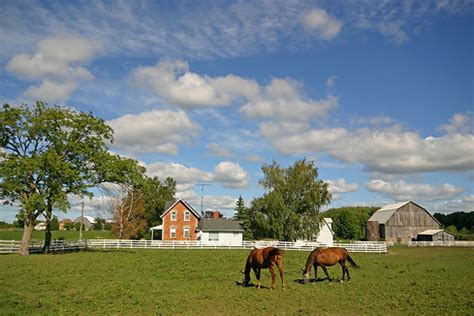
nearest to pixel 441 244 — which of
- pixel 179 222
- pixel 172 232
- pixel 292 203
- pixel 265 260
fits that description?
pixel 292 203

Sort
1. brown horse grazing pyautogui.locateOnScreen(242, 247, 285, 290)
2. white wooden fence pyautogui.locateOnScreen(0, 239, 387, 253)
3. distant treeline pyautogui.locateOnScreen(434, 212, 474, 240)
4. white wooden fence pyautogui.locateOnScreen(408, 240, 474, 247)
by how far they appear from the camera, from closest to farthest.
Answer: brown horse grazing pyautogui.locateOnScreen(242, 247, 285, 290) < white wooden fence pyautogui.locateOnScreen(0, 239, 387, 253) < white wooden fence pyautogui.locateOnScreen(408, 240, 474, 247) < distant treeline pyautogui.locateOnScreen(434, 212, 474, 240)

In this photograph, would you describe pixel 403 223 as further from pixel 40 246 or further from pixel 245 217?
pixel 40 246

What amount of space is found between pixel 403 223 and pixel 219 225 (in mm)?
33602

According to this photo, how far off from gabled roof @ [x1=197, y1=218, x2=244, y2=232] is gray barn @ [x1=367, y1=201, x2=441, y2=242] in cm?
2515

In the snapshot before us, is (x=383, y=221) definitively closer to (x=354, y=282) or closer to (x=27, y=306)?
(x=354, y=282)

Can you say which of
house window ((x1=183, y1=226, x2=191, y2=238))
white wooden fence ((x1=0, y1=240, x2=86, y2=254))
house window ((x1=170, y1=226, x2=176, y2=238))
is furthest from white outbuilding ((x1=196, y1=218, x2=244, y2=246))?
white wooden fence ((x1=0, y1=240, x2=86, y2=254))

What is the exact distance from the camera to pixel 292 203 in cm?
4691

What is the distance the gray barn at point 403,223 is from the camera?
64.1 metres

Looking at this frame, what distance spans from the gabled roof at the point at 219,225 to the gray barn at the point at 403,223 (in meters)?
25.1

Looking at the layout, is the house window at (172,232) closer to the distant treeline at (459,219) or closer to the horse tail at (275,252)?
the horse tail at (275,252)

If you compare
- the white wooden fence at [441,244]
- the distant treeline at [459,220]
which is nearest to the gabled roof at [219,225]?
the white wooden fence at [441,244]

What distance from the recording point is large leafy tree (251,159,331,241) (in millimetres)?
46219

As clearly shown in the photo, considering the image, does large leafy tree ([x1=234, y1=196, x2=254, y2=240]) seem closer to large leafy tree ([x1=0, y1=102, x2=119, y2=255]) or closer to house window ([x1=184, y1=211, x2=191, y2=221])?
house window ([x1=184, y1=211, x2=191, y2=221])

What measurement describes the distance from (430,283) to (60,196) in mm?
24519
